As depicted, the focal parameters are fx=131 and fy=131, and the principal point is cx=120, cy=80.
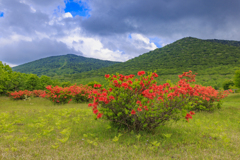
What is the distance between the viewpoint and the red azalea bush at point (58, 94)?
14055mm

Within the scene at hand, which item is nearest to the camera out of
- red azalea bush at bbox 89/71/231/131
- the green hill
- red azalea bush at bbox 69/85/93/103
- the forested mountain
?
red azalea bush at bbox 89/71/231/131

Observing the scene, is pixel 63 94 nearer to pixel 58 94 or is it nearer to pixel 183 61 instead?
pixel 58 94

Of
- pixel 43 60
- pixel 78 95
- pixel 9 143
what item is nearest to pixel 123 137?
pixel 9 143

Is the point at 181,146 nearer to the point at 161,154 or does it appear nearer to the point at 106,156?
the point at 161,154

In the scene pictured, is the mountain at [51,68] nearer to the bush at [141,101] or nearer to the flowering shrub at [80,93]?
the flowering shrub at [80,93]

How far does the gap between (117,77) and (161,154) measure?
249 cm

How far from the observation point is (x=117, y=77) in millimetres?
4383

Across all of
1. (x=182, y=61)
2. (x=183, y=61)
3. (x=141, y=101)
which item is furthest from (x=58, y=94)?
(x=182, y=61)

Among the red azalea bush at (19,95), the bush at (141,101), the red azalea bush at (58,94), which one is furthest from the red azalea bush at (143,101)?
the red azalea bush at (19,95)

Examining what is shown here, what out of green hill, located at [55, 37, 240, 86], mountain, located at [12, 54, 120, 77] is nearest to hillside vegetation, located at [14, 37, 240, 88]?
green hill, located at [55, 37, 240, 86]

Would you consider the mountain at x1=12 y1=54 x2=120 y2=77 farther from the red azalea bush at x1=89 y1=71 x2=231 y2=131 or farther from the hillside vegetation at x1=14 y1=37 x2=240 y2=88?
the red azalea bush at x1=89 y1=71 x2=231 y2=131

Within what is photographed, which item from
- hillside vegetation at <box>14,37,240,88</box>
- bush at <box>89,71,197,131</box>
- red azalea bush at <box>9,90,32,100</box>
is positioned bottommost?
red azalea bush at <box>9,90,32,100</box>

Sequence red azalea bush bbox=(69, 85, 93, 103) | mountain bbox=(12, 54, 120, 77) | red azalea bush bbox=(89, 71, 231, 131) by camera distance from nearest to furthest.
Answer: red azalea bush bbox=(89, 71, 231, 131) < red azalea bush bbox=(69, 85, 93, 103) < mountain bbox=(12, 54, 120, 77)

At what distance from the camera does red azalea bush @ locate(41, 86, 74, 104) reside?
14.1m
